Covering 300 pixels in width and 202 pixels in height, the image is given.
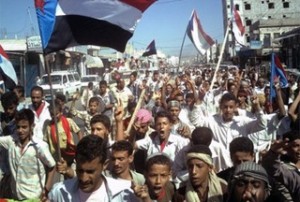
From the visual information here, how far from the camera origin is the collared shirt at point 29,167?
12.7 feet

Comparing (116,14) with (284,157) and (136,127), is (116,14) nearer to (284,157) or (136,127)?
(136,127)

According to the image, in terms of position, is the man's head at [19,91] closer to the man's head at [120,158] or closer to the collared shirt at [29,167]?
the collared shirt at [29,167]

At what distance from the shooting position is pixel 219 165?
13.8 ft

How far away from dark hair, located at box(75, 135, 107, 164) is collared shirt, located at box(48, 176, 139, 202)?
6.1 inches

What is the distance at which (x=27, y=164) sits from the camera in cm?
388

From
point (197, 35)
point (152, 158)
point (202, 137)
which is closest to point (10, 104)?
point (202, 137)

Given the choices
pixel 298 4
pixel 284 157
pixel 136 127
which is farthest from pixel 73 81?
pixel 298 4

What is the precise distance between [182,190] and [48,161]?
1.40m

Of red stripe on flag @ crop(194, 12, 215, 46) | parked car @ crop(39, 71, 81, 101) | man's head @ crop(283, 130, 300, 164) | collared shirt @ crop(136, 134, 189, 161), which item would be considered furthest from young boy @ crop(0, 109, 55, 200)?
parked car @ crop(39, 71, 81, 101)

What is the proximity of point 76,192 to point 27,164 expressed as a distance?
4.47ft

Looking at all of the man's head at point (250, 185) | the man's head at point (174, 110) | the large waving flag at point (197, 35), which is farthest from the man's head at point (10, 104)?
the large waving flag at point (197, 35)

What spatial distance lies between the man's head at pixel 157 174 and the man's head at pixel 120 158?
0.93 feet

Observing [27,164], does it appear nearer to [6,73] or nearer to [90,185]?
[90,185]

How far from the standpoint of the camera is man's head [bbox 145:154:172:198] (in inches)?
120
